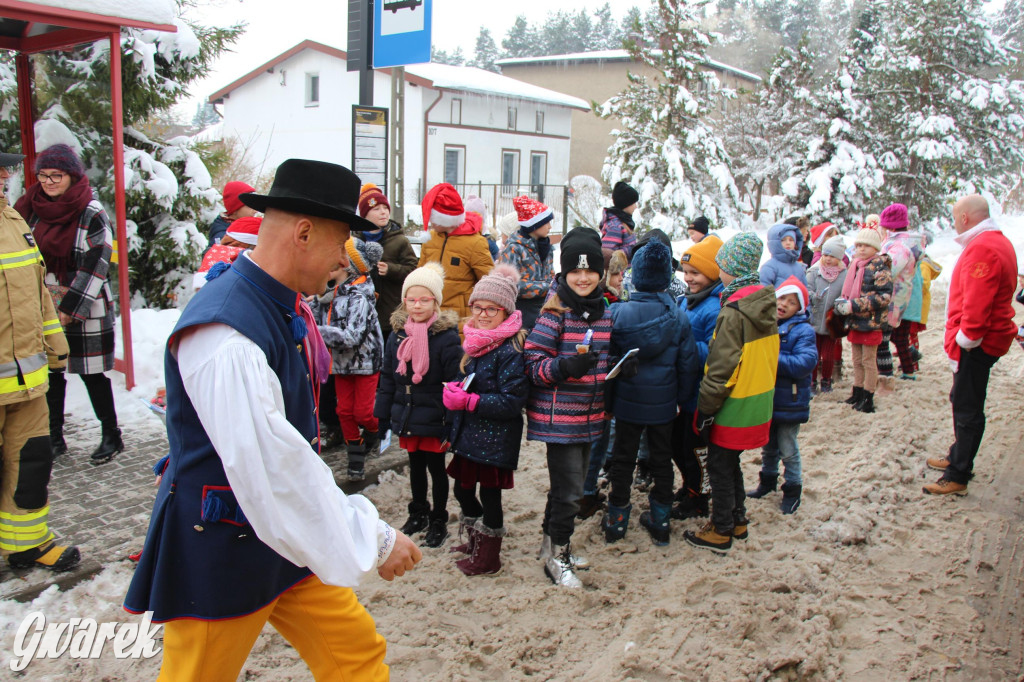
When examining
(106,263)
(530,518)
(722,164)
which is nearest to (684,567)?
(530,518)

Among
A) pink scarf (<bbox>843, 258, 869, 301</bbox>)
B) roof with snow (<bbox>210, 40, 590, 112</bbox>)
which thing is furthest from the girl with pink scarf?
roof with snow (<bbox>210, 40, 590, 112</bbox>)

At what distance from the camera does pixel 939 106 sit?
2194 cm

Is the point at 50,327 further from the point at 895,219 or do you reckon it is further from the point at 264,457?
the point at 895,219

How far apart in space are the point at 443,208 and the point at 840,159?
1710 cm

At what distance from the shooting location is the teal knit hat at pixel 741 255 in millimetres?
4238

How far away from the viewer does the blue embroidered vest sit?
1.98 meters

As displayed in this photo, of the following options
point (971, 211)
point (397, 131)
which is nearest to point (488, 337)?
point (971, 211)

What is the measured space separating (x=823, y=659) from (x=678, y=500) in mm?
1880

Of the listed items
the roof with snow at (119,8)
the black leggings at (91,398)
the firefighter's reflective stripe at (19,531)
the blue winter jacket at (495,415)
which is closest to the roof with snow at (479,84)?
the roof with snow at (119,8)

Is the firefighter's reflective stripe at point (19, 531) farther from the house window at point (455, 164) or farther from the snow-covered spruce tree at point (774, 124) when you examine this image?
the house window at point (455, 164)

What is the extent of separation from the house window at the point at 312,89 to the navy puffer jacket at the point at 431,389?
25.9 m

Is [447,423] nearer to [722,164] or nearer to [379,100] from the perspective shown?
[722,164]

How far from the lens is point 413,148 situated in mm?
25891

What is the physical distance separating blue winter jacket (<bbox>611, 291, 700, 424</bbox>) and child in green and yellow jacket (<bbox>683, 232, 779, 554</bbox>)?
21 cm
